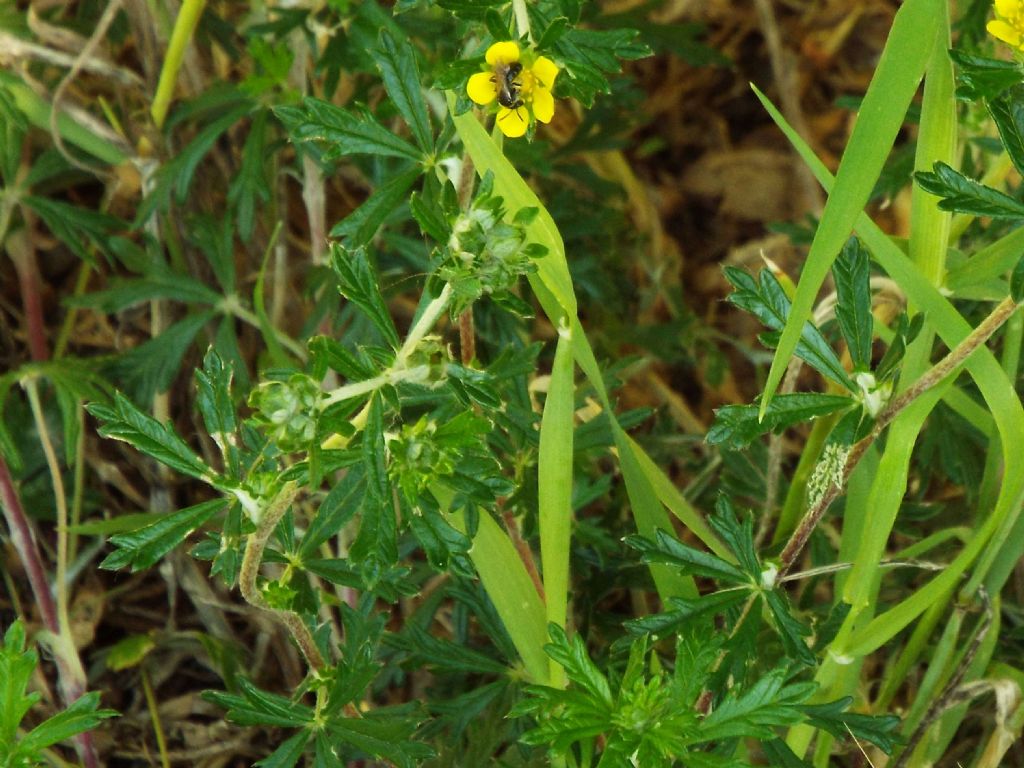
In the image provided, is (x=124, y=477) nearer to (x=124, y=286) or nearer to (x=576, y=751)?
(x=124, y=286)

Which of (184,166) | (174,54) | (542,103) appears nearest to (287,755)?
(542,103)

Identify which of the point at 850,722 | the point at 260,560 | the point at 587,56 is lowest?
the point at 850,722

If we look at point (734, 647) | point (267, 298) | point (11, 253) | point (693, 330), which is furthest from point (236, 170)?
point (734, 647)

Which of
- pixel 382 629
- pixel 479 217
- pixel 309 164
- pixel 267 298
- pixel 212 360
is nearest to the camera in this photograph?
pixel 479 217

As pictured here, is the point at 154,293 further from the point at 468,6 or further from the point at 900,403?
the point at 900,403

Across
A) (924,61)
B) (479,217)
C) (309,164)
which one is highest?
(924,61)

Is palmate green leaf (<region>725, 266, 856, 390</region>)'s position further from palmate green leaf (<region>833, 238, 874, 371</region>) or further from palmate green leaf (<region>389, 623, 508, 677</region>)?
palmate green leaf (<region>389, 623, 508, 677</region>)
